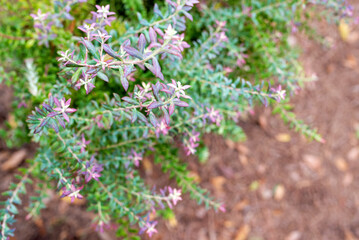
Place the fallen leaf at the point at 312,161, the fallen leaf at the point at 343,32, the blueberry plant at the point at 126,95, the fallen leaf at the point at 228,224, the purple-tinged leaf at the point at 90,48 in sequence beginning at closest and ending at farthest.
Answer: the purple-tinged leaf at the point at 90,48 → the blueberry plant at the point at 126,95 → the fallen leaf at the point at 228,224 → the fallen leaf at the point at 312,161 → the fallen leaf at the point at 343,32

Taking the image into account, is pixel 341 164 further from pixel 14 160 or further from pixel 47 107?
pixel 14 160

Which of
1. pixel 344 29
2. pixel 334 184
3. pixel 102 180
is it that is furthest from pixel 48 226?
pixel 344 29

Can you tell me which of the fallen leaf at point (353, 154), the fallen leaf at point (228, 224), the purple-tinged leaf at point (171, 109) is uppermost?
the purple-tinged leaf at point (171, 109)

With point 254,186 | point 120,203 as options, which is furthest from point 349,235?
point 120,203

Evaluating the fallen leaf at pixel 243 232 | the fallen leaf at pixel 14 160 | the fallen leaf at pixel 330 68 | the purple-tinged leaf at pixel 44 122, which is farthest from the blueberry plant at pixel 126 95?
the fallen leaf at pixel 330 68

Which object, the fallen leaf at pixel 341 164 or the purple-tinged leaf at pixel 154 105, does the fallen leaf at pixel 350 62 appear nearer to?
the fallen leaf at pixel 341 164
